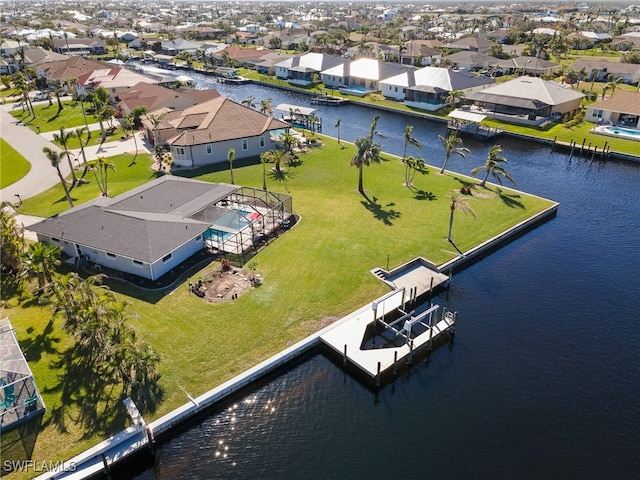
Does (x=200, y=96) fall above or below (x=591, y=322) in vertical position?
above

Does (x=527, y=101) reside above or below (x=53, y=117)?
above

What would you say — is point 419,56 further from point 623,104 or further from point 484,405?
point 484,405

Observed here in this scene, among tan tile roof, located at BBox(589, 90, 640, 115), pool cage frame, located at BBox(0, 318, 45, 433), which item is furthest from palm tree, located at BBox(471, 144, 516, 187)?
pool cage frame, located at BBox(0, 318, 45, 433)

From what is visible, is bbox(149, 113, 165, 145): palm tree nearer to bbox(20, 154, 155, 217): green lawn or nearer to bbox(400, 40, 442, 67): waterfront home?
bbox(20, 154, 155, 217): green lawn

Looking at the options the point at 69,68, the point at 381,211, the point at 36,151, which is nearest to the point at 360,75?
the point at 69,68

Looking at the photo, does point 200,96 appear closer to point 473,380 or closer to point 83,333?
point 83,333

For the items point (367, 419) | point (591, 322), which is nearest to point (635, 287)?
point (591, 322)

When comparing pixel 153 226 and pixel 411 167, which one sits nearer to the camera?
pixel 153 226
